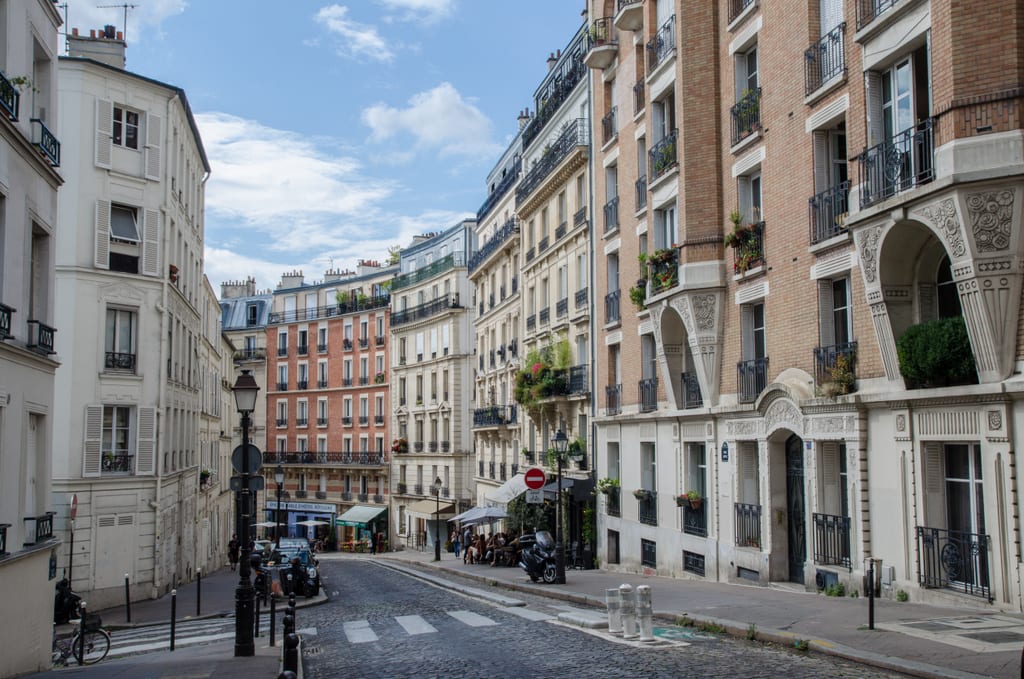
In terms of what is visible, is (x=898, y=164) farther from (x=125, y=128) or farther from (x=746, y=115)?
(x=125, y=128)

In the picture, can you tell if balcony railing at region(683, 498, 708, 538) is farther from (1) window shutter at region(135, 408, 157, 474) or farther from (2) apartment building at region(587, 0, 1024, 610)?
(1) window shutter at region(135, 408, 157, 474)

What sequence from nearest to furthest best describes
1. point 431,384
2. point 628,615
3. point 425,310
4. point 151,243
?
point 628,615, point 151,243, point 431,384, point 425,310

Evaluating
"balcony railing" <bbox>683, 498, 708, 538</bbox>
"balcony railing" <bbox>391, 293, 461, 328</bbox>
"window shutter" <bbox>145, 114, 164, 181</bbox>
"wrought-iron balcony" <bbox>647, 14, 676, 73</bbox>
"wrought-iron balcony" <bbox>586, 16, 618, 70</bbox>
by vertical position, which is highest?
"wrought-iron balcony" <bbox>586, 16, 618, 70</bbox>

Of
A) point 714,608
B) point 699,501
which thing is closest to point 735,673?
point 714,608

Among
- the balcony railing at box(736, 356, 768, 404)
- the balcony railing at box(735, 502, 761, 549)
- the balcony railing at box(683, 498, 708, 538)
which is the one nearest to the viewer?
the balcony railing at box(735, 502, 761, 549)

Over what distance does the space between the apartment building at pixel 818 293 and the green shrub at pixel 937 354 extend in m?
0.04

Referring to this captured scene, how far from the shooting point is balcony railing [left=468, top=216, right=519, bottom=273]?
141 ft

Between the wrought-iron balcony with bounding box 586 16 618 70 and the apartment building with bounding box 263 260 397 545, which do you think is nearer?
the wrought-iron balcony with bounding box 586 16 618 70

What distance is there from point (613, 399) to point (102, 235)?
590 inches

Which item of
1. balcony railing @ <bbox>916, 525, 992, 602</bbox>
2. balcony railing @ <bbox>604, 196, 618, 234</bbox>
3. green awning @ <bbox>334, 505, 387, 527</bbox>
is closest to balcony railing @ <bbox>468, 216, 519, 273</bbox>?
balcony railing @ <bbox>604, 196, 618, 234</bbox>

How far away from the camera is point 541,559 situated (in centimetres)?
2311

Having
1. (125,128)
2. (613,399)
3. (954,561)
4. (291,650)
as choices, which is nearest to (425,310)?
(613,399)

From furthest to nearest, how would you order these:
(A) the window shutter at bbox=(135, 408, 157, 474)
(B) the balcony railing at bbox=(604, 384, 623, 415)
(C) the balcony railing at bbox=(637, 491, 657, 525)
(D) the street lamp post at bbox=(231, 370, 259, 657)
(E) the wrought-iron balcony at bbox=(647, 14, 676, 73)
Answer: (B) the balcony railing at bbox=(604, 384, 623, 415)
(A) the window shutter at bbox=(135, 408, 157, 474)
(C) the balcony railing at bbox=(637, 491, 657, 525)
(E) the wrought-iron balcony at bbox=(647, 14, 676, 73)
(D) the street lamp post at bbox=(231, 370, 259, 657)

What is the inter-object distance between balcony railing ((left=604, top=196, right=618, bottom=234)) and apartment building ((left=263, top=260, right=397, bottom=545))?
3845 centimetres
